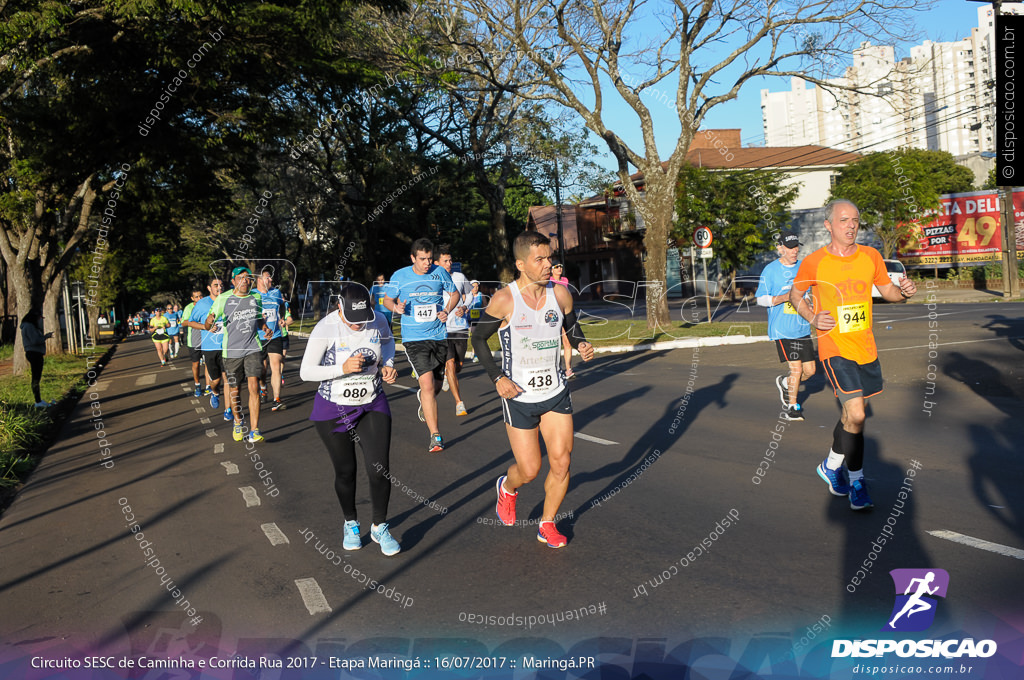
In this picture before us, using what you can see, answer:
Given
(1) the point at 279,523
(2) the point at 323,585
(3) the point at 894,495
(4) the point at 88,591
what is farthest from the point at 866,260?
(4) the point at 88,591

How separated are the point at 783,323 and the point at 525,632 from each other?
22.3 ft

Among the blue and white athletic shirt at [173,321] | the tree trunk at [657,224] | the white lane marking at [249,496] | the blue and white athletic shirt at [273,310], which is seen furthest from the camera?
the blue and white athletic shirt at [173,321]

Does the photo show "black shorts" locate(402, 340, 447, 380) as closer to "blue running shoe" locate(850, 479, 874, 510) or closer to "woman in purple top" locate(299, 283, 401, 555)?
"woman in purple top" locate(299, 283, 401, 555)

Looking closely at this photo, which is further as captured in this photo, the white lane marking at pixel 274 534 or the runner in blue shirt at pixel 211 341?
the runner in blue shirt at pixel 211 341

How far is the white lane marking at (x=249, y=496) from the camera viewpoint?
7.85 m

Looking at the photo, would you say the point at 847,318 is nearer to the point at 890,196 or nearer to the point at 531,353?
the point at 531,353

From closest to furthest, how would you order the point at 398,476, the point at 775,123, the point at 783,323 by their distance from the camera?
the point at 398,476
the point at 783,323
the point at 775,123

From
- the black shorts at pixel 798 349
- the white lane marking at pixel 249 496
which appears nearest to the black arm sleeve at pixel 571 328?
the white lane marking at pixel 249 496

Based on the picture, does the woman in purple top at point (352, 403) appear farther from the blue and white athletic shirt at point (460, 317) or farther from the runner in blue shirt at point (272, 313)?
the runner in blue shirt at point (272, 313)

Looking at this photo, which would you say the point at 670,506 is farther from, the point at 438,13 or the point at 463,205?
the point at 463,205

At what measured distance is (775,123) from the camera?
282 feet

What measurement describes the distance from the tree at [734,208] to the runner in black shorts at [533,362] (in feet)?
100

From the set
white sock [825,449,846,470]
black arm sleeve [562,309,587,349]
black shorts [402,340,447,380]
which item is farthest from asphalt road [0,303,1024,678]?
black arm sleeve [562,309,587,349]

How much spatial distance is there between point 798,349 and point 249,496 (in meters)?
6.37
